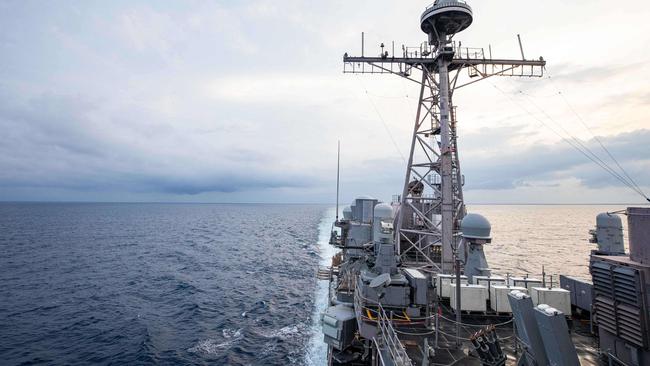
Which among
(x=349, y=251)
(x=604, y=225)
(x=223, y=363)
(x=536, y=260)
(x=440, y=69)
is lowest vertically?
(x=223, y=363)

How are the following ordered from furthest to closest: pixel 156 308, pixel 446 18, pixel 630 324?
pixel 156 308
pixel 446 18
pixel 630 324

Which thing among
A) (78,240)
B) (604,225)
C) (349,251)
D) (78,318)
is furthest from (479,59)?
(78,240)

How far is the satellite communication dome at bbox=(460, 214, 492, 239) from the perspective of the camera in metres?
18.3

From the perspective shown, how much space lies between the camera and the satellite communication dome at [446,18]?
22453 mm

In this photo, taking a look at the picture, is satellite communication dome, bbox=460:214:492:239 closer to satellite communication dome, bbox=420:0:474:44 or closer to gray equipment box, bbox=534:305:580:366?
gray equipment box, bbox=534:305:580:366

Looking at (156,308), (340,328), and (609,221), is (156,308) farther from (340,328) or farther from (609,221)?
(609,221)

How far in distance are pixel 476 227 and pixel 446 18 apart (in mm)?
15080

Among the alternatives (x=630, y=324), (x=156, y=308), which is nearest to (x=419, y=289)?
(x=630, y=324)

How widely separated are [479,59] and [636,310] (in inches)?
801

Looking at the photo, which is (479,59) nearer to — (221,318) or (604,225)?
(604,225)

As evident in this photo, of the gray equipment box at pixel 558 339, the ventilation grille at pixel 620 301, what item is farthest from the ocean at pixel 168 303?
the gray equipment box at pixel 558 339

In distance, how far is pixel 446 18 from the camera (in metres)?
23.0

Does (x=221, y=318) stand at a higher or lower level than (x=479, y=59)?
lower

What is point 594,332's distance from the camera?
44.1 ft
